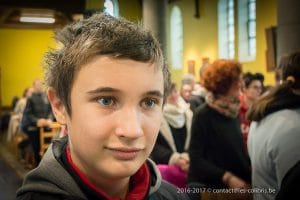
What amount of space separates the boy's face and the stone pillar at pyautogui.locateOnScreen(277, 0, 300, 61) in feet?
10.4

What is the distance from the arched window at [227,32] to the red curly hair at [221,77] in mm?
4199

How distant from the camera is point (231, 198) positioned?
1.96m

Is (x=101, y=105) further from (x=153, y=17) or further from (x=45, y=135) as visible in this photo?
(x=45, y=135)

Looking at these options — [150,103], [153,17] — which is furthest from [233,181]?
[153,17]

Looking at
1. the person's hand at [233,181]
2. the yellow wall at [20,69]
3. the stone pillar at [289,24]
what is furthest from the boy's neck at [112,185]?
the yellow wall at [20,69]

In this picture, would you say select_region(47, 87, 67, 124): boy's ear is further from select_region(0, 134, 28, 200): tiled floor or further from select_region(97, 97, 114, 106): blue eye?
select_region(0, 134, 28, 200): tiled floor

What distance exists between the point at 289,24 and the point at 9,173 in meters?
4.16

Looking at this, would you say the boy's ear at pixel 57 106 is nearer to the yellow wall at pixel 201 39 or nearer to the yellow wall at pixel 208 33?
the yellow wall at pixel 201 39

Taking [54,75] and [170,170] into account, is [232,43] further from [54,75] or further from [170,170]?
[54,75]

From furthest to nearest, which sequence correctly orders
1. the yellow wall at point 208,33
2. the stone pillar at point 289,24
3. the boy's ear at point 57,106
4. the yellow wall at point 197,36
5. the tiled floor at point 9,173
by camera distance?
1. the yellow wall at point 197,36
2. the yellow wall at point 208,33
3. the tiled floor at point 9,173
4. the stone pillar at point 289,24
5. the boy's ear at point 57,106

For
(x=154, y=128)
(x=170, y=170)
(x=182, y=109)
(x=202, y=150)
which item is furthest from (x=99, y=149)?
(x=182, y=109)

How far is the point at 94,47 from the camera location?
836mm

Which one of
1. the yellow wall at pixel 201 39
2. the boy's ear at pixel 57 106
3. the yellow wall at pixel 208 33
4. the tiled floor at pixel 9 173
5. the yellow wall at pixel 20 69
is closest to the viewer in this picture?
the boy's ear at pixel 57 106

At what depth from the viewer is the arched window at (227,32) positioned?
677cm
